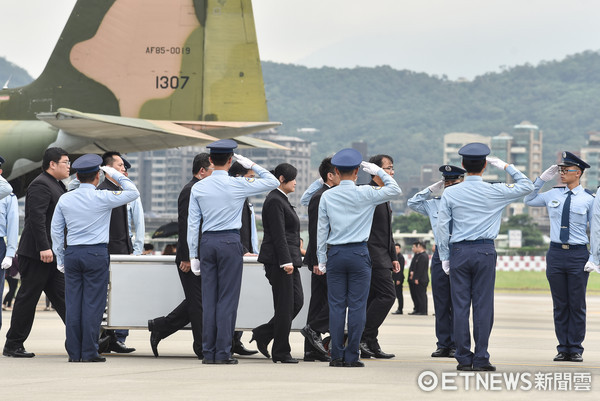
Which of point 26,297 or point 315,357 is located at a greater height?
point 26,297

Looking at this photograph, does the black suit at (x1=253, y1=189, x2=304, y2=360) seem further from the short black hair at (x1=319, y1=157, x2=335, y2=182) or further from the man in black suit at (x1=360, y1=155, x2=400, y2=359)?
the man in black suit at (x1=360, y1=155, x2=400, y2=359)

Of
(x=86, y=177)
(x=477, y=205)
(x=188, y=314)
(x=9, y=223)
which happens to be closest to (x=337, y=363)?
(x=188, y=314)

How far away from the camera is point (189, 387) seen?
7641mm

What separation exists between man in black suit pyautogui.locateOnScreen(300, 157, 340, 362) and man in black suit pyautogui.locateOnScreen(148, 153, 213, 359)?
1.05 meters

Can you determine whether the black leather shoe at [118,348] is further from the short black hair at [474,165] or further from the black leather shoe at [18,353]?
the short black hair at [474,165]

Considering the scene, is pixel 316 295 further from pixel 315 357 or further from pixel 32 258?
pixel 32 258

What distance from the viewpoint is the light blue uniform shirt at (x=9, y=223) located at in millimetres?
11445

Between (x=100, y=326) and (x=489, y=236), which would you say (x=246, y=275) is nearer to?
(x=100, y=326)

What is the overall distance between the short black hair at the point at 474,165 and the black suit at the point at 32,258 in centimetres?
410

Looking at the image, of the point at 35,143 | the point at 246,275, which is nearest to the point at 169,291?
the point at 246,275

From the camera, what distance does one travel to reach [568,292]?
421 inches

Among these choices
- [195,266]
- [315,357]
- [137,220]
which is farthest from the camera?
[137,220]

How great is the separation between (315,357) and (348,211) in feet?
5.24

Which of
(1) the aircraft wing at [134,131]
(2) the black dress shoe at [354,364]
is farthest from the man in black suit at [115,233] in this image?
(1) the aircraft wing at [134,131]
